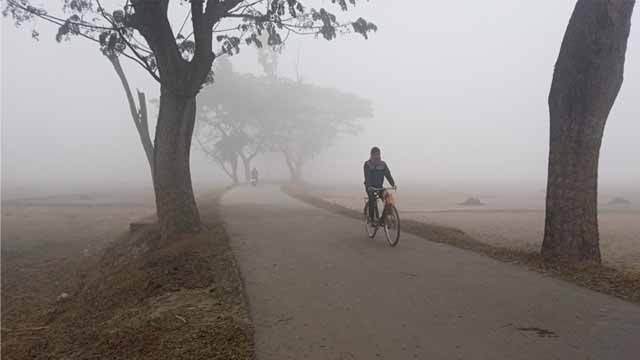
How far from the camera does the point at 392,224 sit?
10.5 meters

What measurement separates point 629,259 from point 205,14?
440 inches

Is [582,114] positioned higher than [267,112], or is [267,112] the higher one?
[267,112]

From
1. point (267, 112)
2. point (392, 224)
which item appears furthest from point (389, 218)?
point (267, 112)

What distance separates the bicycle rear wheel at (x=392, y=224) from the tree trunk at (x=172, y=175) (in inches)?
189

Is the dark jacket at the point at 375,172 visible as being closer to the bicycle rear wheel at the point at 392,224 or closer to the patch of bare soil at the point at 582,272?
the bicycle rear wheel at the point at 392,224

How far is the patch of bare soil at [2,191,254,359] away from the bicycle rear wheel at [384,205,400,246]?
130 inches

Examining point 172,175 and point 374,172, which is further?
point 172,175

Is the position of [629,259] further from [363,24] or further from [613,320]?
[363,24]

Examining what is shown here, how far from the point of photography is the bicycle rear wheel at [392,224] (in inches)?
406

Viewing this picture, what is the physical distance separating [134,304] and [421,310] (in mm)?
4332

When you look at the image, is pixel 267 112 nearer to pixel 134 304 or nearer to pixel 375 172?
pixel 375 172

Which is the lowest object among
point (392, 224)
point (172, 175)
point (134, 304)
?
point (134, 304)

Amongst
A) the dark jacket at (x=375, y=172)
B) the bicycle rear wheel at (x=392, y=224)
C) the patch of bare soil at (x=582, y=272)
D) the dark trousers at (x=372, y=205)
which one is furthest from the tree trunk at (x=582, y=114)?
the dark trousers at (x=372, y=205)

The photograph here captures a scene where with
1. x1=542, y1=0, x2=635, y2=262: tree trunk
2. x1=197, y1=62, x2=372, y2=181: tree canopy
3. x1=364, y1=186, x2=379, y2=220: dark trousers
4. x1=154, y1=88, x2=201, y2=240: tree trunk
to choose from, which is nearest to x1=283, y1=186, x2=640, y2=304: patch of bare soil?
x1=542, y1=0, x2=635, y2=262: tree trunk
